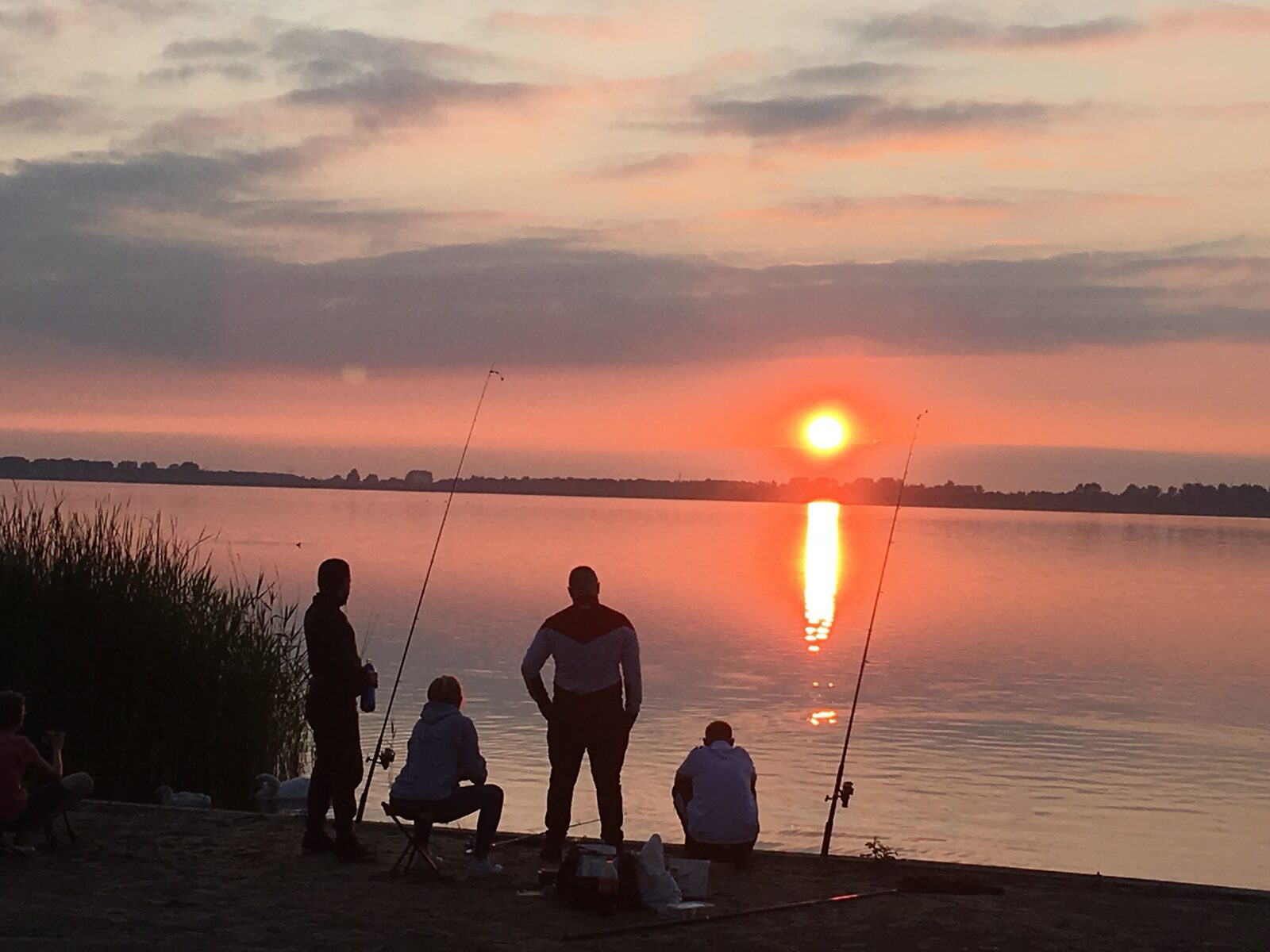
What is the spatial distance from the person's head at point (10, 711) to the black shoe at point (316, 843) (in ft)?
5.86

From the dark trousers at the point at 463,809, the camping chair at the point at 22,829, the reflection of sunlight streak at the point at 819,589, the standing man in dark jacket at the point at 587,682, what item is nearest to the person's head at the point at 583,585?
the standing man in dark jacket at the point at 587,682

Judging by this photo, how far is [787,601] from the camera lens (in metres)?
54.8

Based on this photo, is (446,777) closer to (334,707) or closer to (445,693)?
(445,693)

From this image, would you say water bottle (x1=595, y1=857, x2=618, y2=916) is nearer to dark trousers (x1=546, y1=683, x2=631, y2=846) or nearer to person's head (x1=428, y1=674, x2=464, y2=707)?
dark trousers (x1=546, y1=683, x2=631, y2=846)

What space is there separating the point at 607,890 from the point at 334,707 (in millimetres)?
2126

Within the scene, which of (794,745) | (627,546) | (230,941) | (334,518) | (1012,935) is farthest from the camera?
(334,518)

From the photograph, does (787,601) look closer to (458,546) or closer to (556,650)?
(458,546)

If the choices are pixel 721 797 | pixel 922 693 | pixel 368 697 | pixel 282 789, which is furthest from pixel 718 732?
pixel 922 693

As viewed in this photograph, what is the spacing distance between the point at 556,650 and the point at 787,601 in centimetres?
4587

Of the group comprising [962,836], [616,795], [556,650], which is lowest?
[962,836]

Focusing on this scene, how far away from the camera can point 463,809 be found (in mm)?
8969

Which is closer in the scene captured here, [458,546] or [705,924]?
[705,924]

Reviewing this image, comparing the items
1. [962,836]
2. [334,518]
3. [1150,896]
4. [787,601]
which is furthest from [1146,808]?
[334,518]

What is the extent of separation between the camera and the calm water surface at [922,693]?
1758cm
